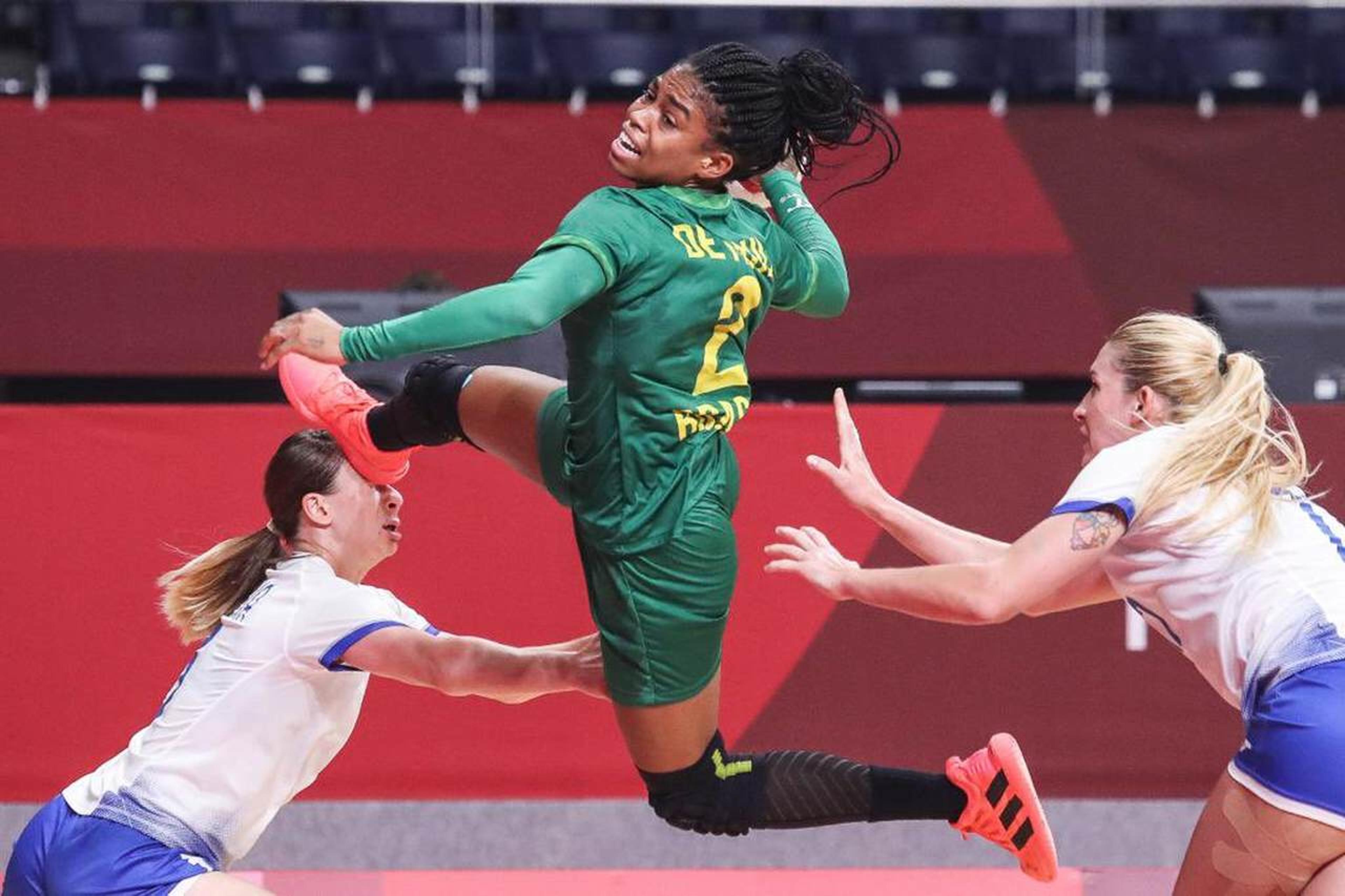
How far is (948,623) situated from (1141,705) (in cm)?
Result: 56

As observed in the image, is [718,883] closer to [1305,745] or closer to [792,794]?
[792,794]

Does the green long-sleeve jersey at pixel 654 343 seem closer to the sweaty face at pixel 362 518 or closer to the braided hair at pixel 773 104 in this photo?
the braided hair at pixel 773 104

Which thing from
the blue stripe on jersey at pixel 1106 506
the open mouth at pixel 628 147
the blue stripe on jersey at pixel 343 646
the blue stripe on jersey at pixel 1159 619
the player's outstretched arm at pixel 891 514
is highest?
the open mouth at pixel 628 147

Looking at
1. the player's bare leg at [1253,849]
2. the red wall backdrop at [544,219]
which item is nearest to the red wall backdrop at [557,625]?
the player's bare leg at [1253,849]

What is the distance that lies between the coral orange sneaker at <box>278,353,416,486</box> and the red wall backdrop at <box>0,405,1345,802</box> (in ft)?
4.88

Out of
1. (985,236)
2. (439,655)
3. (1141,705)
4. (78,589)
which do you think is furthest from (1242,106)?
(439,655)

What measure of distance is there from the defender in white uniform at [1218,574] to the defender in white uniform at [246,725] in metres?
0.53

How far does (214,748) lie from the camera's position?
2.77 meters

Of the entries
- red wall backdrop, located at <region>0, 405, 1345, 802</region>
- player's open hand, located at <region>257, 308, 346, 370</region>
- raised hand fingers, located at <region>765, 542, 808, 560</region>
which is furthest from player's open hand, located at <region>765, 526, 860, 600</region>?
red wall backdrop, located at <region>0, 405, 1345, 802</region>

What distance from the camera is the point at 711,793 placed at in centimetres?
289

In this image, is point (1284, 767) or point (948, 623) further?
point (948, 623)

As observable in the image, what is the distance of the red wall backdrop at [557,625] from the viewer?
4.52 meters

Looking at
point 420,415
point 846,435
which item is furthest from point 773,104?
point 420,415

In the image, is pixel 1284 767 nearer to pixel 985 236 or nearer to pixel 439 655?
pixel 439 655
